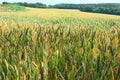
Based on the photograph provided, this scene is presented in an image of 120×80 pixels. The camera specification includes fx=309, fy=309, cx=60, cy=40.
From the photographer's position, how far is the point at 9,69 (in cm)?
175

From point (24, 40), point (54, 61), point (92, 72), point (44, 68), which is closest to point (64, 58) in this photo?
point (54, 61)

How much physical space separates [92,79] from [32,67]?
34 cm

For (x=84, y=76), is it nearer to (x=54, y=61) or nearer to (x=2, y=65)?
(x=54, y=61)

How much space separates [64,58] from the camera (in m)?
2.06

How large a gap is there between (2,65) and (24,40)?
3.72 feet

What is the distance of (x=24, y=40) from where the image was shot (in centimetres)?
303

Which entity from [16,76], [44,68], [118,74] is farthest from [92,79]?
[16,76]

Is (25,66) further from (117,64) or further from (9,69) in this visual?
(117,64)

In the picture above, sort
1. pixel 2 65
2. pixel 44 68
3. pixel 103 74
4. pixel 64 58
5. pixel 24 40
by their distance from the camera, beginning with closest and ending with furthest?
pixel 44 68
pixel 103 74
pixel 2 65
pixel 64 58
pixel 24 40

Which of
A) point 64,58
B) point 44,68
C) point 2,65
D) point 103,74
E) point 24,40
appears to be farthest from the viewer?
point 24,40

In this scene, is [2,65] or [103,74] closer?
[103,74]

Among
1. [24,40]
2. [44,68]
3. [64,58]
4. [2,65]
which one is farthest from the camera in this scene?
[24,40]

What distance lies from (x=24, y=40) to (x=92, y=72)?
1387mm

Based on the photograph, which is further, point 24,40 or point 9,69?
point 24,40
